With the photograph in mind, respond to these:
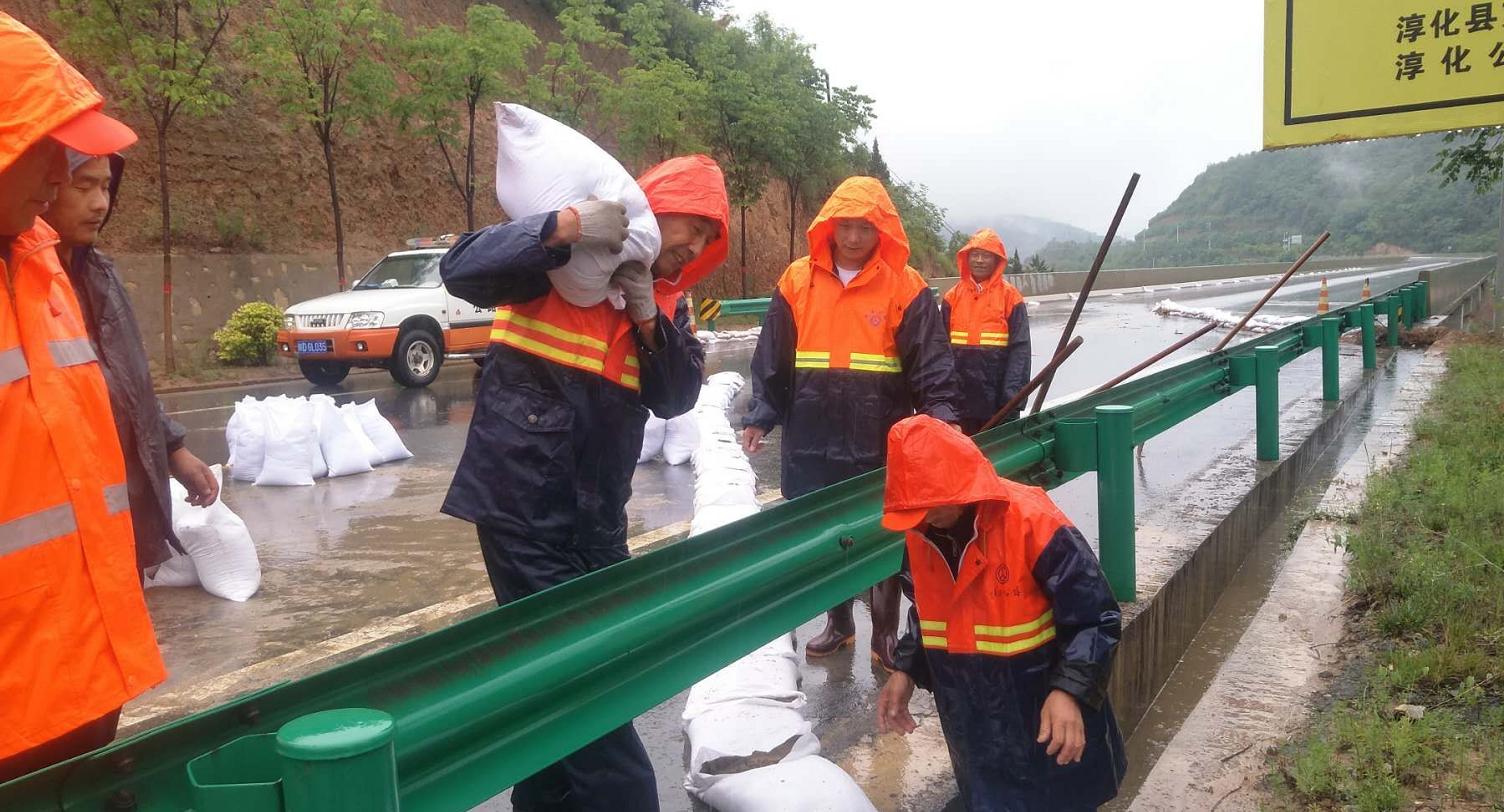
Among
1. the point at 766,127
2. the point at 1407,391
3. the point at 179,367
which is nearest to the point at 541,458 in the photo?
the point at 1407,391

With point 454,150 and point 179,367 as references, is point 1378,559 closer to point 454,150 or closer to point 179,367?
point 179,367

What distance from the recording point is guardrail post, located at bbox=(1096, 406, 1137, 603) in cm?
405

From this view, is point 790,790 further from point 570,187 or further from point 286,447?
point 286,447

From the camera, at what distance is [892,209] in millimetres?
4488

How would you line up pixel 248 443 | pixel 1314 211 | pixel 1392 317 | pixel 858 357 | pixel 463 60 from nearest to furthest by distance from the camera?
pixel 858 357 → pixel 248 443 → pixel 1392 317 → pixel 463 60 → pixel 1314 211

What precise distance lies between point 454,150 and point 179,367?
11292 mm

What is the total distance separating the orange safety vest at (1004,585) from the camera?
2.61m

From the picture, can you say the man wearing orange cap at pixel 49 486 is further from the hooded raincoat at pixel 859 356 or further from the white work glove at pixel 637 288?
the hooded raincoat at pixel 859 356

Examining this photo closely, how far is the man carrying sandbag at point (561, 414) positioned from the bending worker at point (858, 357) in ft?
4.93

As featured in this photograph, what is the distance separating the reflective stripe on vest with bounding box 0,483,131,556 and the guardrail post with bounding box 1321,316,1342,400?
9985mm

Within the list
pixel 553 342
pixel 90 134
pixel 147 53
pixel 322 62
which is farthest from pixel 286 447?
pixel 322 62

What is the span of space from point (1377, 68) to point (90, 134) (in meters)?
4.81

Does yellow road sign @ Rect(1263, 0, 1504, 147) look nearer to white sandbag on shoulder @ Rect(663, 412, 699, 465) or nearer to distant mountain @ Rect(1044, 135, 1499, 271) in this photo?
white sandbag on shoulder @ Rect(663, 412, 699, 465)

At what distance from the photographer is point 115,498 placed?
7.17ft
